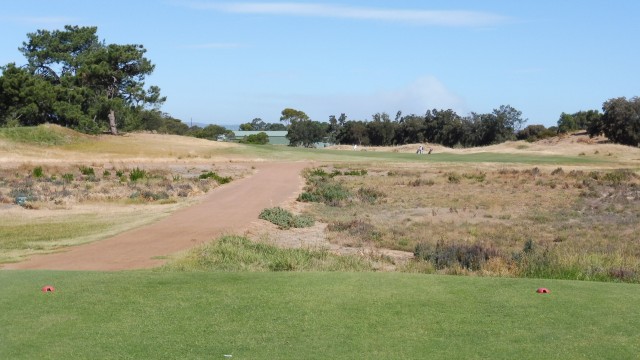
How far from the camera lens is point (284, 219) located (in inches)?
1109

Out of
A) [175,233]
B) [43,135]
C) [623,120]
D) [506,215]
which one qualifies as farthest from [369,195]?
[623,120]

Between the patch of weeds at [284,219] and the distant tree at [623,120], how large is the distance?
2977 inches

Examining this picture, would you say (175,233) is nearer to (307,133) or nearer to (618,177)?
(618,177)

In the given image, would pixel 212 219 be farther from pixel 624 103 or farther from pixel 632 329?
pixel 624 103

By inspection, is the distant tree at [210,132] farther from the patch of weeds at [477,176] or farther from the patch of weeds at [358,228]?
the patch of weeds at [358,228]

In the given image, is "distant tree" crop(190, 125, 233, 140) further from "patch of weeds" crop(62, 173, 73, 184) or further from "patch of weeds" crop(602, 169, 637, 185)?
"patch of weeds" crop(602, 169, 637, 185)

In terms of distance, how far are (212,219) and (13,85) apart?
53.4 meters

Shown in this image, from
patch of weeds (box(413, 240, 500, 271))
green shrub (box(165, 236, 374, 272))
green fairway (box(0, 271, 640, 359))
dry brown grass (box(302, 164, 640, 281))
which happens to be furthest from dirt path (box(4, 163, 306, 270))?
patch of weeds (box(413, 240, 500, 271))

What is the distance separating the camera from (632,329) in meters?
8.36

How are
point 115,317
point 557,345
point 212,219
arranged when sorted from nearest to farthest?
point 557,345 < point 115,317 < point 212,219

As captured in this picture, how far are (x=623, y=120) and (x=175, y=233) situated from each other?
8303cm

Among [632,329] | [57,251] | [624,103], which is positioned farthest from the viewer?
[624,103]

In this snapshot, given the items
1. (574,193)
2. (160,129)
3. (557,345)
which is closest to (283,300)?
(557,345)

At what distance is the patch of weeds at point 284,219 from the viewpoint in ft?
90.6
